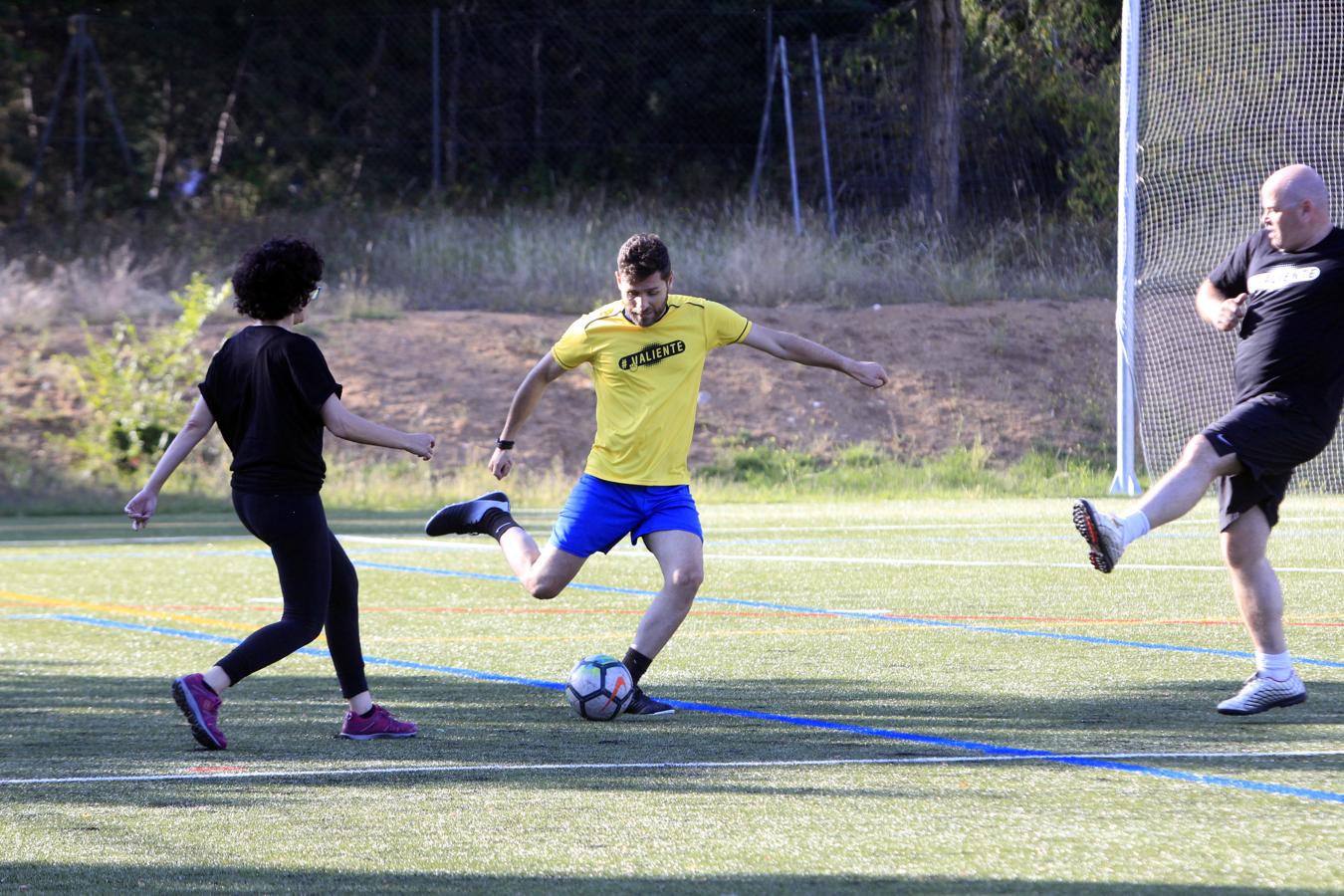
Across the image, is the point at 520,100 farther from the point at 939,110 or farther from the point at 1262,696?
the point at 1262,696

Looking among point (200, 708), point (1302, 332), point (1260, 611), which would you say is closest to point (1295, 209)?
point (1302, 332)

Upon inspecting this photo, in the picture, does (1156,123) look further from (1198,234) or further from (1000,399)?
(1000,399)

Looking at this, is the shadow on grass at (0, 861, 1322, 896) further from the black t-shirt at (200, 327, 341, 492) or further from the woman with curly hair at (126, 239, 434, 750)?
the black t-shirt at (200, 327, 341, 492)

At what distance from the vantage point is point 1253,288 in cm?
700

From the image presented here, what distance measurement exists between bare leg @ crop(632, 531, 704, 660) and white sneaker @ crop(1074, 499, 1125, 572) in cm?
144

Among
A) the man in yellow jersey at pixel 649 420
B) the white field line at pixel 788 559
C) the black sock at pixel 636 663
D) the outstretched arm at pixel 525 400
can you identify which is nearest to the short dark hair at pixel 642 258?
the man in yellow jersey at pixel 649 420

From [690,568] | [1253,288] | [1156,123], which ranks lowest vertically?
[690,568]

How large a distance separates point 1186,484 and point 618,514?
2.16 m

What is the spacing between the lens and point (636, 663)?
7371mm

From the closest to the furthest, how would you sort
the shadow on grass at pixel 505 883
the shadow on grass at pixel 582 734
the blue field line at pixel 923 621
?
1. the shadow on grass at pixel 505 883
2. the shadow on grass at pixel 582 734
3. the blue field line at pixel 923 621

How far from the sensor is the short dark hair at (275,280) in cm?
662

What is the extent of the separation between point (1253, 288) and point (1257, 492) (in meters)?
0.74

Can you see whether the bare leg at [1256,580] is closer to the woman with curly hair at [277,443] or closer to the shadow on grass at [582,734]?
the shadow on grass at [582,734]

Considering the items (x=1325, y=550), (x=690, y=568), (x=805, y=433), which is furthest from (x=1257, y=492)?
(x=805, y=433)
